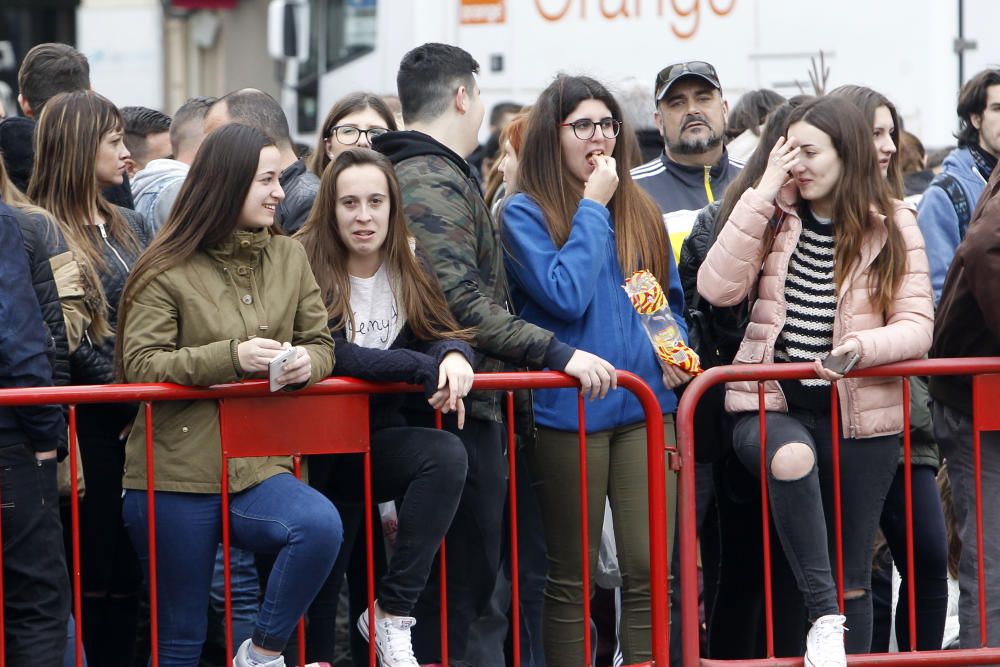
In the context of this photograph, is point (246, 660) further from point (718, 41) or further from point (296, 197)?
point (718, 41)

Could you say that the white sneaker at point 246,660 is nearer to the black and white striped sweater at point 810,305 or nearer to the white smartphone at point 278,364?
the white smartphone at point 278,364

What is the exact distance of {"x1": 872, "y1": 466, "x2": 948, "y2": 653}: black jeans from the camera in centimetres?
517

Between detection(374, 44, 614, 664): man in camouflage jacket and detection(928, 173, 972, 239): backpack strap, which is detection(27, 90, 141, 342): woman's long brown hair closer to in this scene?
detection(374, 44, 614, 664): man in camouflage jacket

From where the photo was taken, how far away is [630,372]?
4.80 meters

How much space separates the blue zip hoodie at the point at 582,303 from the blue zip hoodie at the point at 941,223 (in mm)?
1586

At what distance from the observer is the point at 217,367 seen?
4.29 metres

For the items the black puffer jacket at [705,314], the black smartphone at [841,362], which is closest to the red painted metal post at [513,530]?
the black puffer jacket at [705,314]

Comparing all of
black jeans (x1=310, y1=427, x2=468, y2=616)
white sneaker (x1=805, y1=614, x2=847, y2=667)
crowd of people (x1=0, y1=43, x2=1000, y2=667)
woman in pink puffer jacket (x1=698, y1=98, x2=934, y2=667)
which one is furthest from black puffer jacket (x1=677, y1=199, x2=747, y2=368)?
black jeans (x1=310, y1=427, x2=468, y2=616)


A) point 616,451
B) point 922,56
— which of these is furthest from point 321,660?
point 922,56

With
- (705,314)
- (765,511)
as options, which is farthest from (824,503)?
(705,314)

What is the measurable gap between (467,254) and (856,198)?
4.15 ft

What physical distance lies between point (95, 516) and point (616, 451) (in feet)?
5.57

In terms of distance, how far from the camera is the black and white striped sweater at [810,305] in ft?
15.9

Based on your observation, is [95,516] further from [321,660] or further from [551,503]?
[551,503]
